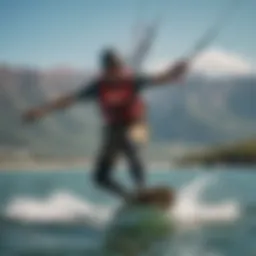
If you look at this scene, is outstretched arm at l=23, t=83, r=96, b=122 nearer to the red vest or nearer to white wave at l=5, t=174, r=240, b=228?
the red vest

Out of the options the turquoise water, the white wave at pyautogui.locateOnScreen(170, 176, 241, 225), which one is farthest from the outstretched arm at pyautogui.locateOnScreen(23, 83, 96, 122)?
the white wave at pyautogui.locateOnScreen(170, 176, 241, 225)

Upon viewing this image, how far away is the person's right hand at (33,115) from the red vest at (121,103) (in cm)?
13

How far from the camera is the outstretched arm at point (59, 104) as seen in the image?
1343 millimetres

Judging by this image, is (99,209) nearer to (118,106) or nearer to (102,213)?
(102,213)

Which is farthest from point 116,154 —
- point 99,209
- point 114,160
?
point 99,209

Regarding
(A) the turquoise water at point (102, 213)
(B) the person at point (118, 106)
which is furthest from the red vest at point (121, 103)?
(A) the turquoise water at point (102, 213)

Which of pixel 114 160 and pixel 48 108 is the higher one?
pixel 48 108

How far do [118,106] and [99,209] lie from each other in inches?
8.2

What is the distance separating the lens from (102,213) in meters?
1.32

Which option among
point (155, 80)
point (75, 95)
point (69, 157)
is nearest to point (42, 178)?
point (69, 157)

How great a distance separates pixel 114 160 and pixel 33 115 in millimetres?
192

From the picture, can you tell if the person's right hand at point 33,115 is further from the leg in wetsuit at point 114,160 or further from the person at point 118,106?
the leg in wetsuit at point 114,160

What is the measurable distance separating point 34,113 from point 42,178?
13cm

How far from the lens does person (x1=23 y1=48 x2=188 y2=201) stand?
1319 millimetres
